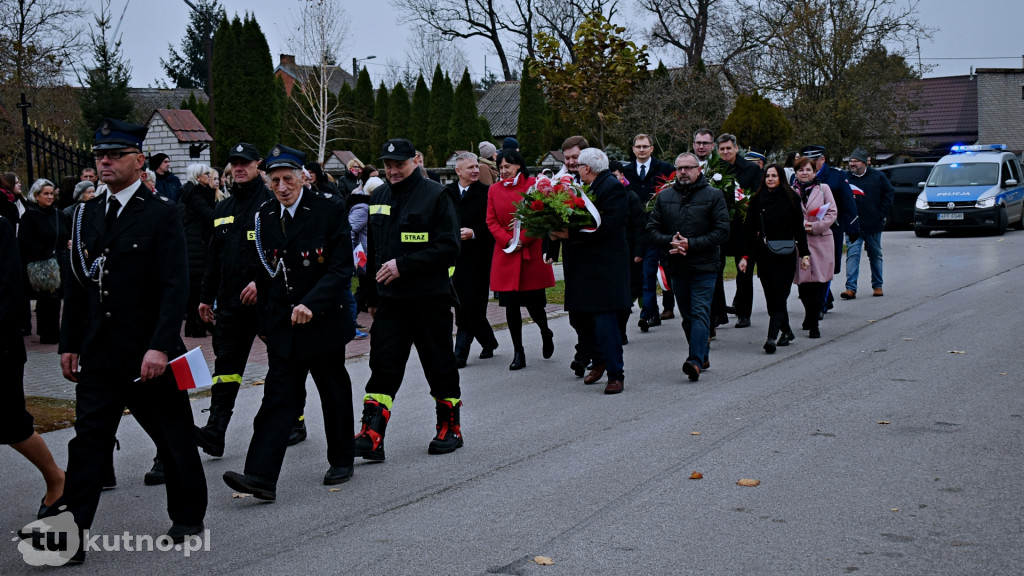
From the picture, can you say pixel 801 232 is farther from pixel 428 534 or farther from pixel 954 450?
pixel 428 534

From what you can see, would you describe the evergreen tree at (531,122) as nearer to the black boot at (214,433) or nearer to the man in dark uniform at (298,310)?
the black boot at (214,433)

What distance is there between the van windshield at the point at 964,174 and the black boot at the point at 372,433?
940 inches

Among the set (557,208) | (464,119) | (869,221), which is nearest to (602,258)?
(557,208)

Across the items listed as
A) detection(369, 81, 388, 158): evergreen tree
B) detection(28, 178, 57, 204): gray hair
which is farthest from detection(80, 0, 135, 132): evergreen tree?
detection(28, 178, 57, 204): gray hair

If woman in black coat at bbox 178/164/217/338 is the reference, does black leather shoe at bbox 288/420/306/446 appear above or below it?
below

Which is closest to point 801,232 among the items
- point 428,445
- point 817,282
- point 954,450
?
point 817,282

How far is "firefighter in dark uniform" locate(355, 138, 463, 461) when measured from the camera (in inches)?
269

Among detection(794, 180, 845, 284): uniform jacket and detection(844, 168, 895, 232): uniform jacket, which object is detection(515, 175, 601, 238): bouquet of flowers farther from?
detection(844, 168, 895, 232): uniform jacket

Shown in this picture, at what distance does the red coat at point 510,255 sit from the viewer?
10.2 m

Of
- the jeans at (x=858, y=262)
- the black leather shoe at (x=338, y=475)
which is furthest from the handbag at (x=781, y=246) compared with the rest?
the black leather shoe at (x=338, y=475)

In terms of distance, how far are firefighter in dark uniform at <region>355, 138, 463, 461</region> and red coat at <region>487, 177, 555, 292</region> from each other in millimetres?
3161

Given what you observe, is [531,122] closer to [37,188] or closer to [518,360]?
[37,188]

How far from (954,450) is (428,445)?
11.2ft

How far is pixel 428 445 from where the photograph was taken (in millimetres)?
7301
